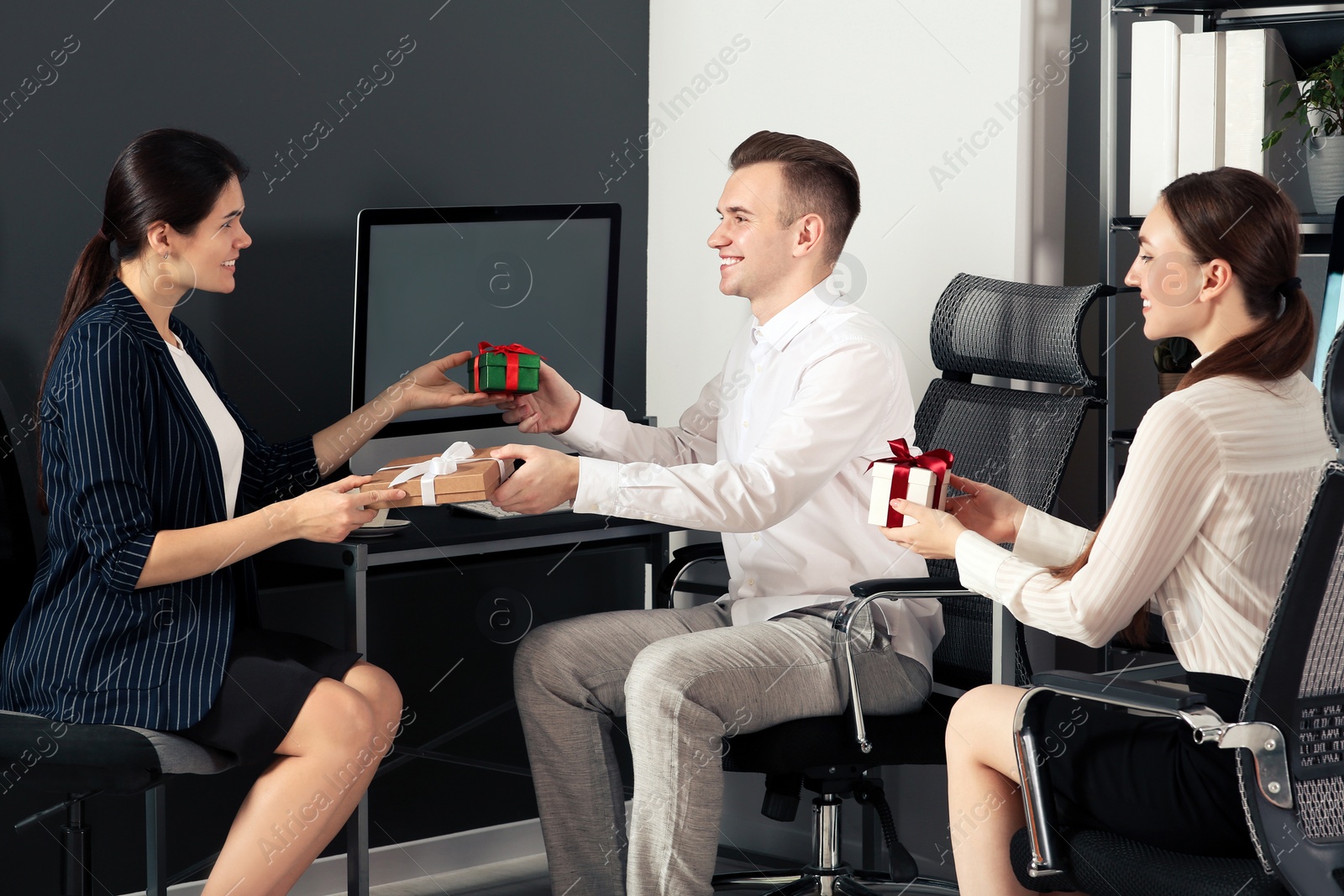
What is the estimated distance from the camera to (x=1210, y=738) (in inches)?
58.0

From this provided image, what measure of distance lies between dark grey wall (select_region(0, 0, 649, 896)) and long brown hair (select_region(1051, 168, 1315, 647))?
5.87ft

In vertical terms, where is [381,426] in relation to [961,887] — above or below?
above

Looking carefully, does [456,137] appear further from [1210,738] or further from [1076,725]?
[1210,738]

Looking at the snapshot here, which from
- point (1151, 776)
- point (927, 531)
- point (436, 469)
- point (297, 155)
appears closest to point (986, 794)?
point (1151, 776)

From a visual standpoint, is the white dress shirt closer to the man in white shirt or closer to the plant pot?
the man in white shirt

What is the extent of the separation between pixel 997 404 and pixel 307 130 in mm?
1502

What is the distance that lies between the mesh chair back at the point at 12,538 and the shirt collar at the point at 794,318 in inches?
49.7

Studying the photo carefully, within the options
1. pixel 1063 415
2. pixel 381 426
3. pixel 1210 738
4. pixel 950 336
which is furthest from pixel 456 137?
pixel 1210 738

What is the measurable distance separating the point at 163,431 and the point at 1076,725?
1.36 meters

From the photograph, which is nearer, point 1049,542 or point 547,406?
point 1049,542

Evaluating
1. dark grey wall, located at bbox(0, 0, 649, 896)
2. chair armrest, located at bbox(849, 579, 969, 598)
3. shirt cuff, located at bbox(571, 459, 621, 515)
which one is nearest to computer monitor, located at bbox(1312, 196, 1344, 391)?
chair armrest, located at bbox(849, 579, 969, 598)

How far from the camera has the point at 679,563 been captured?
2.68m

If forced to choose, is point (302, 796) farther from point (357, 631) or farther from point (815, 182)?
point (815, 182)

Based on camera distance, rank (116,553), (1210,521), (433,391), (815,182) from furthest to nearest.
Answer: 1. (433,391)
2. (815,182)
3. (116,553)
4. (1210,521)
